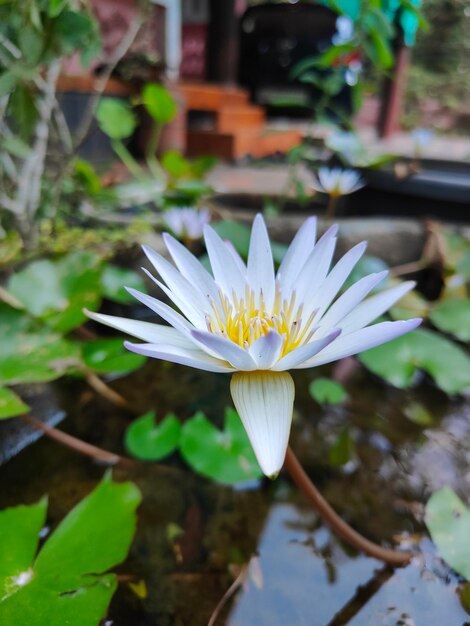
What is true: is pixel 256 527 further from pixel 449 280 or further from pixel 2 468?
pixel 449 280

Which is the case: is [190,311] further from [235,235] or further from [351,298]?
[235,235]

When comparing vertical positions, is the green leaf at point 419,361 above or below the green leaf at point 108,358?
below

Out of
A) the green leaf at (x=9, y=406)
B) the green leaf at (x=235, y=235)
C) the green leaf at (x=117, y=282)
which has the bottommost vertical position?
the green leaf at (x=117, y=282)

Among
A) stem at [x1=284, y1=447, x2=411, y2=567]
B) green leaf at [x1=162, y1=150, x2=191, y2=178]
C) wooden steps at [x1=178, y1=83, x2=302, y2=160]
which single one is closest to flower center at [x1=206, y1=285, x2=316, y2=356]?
stem at [x1=284, y1=447, x2=411, y2=567]

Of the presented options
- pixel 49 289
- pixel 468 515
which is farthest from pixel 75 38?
pixel 468 515

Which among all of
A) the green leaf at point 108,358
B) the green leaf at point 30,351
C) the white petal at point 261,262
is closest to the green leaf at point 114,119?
the green leaf at point 30,351

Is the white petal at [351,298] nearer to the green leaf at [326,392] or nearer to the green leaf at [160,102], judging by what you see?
the green leaf at [326,392]
